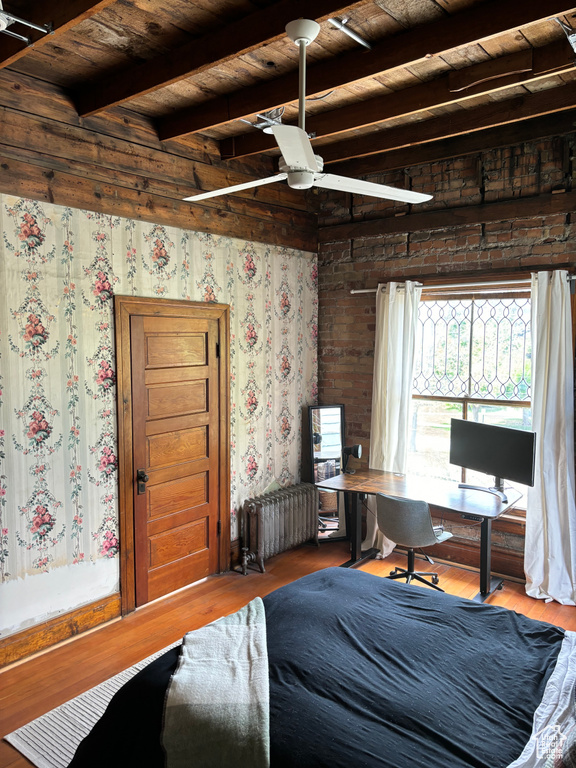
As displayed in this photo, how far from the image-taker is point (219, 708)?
→ 6.50ft

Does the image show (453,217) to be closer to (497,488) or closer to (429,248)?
(429,248)

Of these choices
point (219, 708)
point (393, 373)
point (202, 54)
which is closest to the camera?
point (219, 708)

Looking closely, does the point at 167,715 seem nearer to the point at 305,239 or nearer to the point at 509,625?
the point at 509,625

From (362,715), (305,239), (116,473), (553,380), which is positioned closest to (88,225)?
(116,473)

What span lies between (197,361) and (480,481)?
2.52 m

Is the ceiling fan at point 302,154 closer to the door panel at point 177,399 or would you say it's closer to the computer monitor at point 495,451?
the door panel at point 177,399

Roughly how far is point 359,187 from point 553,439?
263 centimetres

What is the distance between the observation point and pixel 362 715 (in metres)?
1.98

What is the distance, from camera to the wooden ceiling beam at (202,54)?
8.05 ft

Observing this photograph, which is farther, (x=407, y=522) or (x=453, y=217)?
(x=453, y=217)

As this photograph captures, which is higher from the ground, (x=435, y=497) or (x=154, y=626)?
(x=435, y=497)

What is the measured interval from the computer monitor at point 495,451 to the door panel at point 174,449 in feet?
6.29

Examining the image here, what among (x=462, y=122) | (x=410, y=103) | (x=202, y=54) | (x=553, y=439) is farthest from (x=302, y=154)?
(x=553, y=439)

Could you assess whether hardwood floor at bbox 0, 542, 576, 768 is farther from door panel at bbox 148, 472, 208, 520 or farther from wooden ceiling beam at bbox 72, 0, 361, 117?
wooden ceiling beam at bbox 72, 0, 361, 117
